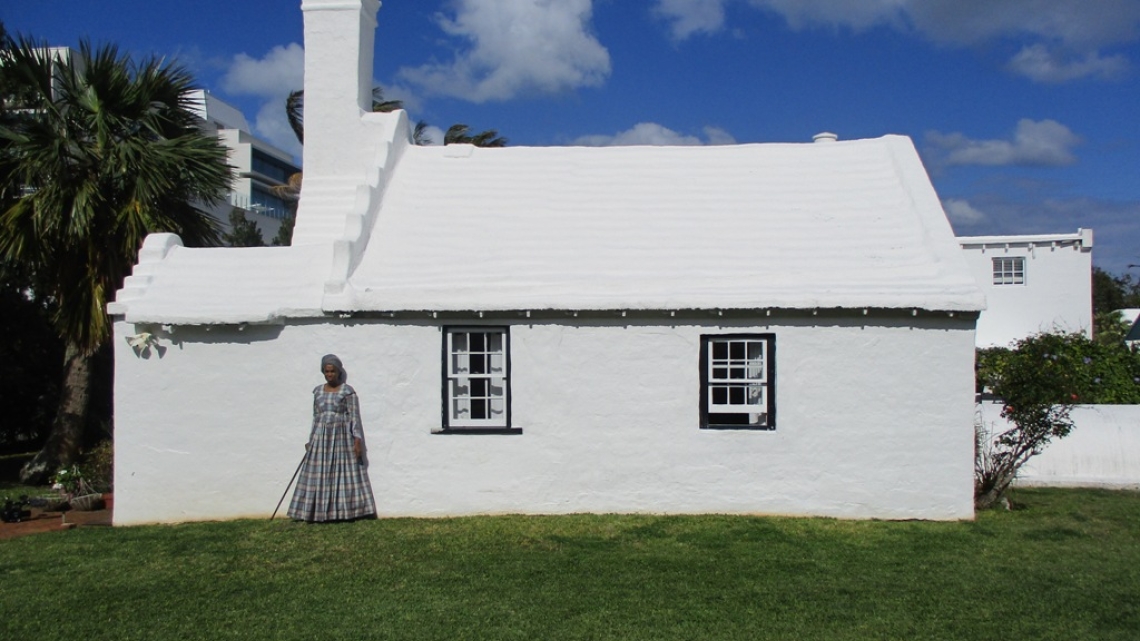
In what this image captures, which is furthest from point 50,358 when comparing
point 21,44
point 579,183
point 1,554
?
point 579,183

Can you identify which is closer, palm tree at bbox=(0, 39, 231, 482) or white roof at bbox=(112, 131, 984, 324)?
white roof at bbox=(112, 131, 984, 324)

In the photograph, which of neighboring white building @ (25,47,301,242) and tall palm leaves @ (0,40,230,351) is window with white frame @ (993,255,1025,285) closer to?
tall palm leaves @ (0,40,230,351)

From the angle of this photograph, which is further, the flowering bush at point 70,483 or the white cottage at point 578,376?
the flowering bush at point 70,483

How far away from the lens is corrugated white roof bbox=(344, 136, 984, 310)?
37.2ft

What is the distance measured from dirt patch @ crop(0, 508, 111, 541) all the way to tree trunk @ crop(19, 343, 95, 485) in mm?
3128

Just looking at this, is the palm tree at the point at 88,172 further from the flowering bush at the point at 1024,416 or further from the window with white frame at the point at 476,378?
the flowering bush at the point at 1024,416

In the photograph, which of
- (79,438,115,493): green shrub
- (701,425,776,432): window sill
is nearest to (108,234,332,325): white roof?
(79,438,115,493): green shrub

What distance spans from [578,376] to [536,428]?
0.80 metres

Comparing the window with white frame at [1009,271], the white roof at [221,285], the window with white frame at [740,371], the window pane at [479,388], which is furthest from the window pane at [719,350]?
the window with white frame at [1009,271]

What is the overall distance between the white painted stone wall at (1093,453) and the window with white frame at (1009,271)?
16.0m

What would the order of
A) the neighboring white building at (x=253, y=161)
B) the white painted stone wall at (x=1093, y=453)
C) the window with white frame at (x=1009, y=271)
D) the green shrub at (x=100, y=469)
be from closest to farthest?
1. the green shrub at (x=100, y=469)
2. the white painted stone wall at (x=1093, y=453)
3. the window with white frame at (x=1009, y=271)
4. the neighboring white building at (x=253, y=161)

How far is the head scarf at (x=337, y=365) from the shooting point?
11.2 metres

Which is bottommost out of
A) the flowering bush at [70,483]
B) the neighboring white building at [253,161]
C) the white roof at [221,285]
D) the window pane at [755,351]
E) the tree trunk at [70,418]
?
the flowering bush at [70,483]

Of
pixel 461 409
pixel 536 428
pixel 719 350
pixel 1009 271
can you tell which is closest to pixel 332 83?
pixel 461 409
